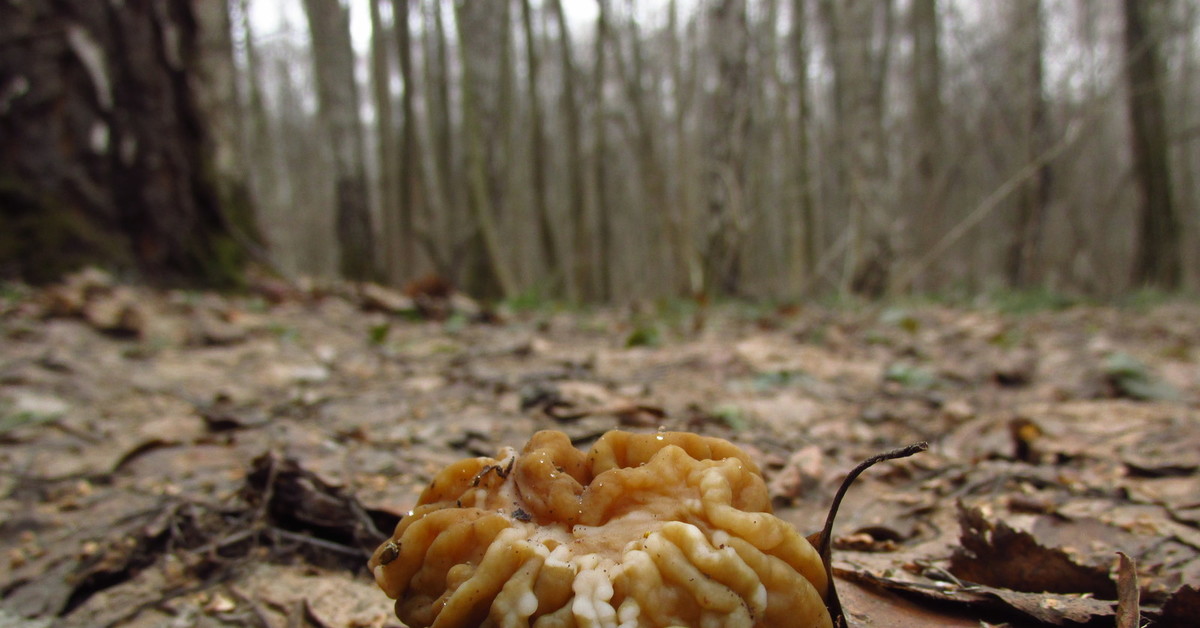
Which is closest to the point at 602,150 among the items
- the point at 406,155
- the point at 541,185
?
the point at 541,185

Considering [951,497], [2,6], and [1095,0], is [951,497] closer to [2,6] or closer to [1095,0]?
[2,6]

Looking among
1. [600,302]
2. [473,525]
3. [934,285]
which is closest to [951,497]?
[473,525]

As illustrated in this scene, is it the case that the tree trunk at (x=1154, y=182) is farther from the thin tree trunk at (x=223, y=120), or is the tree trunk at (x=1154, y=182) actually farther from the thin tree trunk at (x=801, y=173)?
the thin tree trunk at (x=223, y=120)

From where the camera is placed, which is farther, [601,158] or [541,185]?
[541,185]

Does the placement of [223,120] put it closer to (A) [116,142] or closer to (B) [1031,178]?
(A) [116,142]

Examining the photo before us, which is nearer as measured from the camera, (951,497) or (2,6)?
(951,497)

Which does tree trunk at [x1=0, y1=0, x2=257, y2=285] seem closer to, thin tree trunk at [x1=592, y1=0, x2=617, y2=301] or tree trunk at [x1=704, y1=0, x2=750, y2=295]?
thin tree trunk at [x1=592, y1=0, x2=617, y2=301]

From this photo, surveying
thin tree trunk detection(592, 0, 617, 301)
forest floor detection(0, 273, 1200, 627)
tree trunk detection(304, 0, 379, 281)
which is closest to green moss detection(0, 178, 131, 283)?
forest floor detection(0, 273, 1200, 627)
